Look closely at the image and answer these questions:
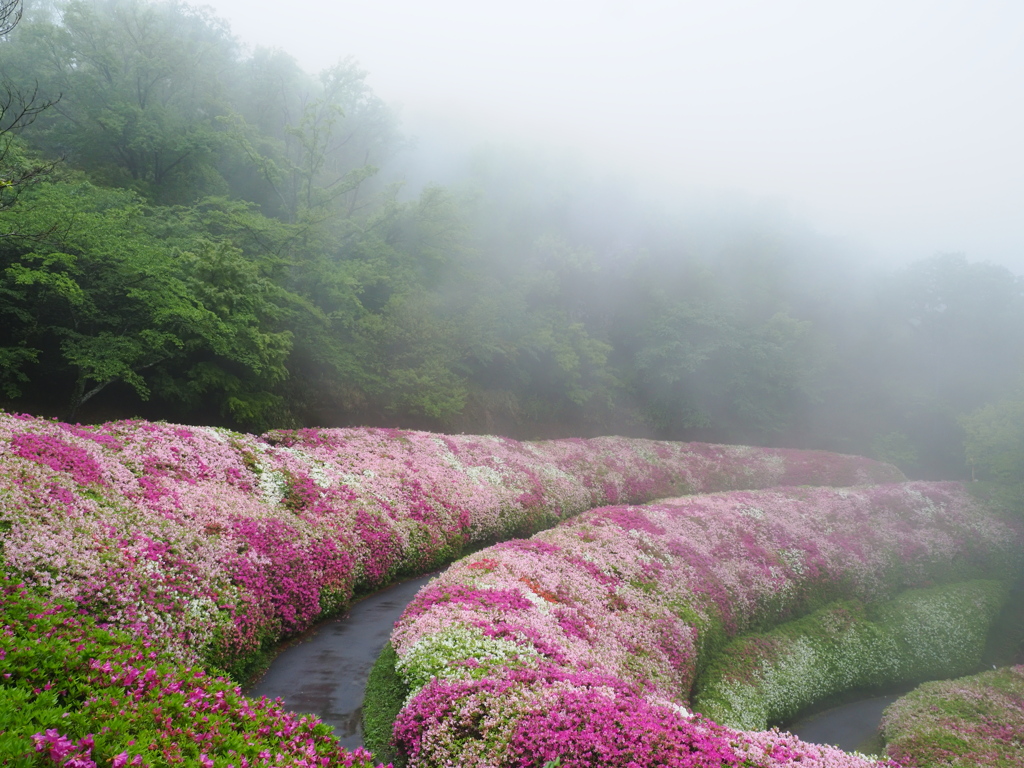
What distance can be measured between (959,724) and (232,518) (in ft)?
57.3

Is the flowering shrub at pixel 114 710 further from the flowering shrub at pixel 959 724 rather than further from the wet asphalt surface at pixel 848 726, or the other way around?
the flowering shrub at pixel 959 724

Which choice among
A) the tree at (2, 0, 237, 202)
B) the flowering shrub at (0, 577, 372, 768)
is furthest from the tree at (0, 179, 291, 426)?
the flowering shrub at (0, 577, 372, 768)

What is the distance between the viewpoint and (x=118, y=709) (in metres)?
4.62

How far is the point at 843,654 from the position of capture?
1486 centimetres

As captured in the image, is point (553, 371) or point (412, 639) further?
point (553, 371)

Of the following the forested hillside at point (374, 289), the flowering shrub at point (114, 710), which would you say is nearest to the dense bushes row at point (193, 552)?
the flowering shrub at point (114, 710)

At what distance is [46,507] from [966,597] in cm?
2896

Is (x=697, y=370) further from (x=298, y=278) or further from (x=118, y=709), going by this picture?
(x=118, y=709)

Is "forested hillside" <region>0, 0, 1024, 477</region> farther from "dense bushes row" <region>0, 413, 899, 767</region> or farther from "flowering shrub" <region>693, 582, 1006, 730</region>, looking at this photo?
"flowering shrub" <region>693, 582, 1006, 730</region>

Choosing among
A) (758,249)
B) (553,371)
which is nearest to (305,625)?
(553,371)

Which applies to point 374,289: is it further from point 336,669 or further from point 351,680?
point 351,680

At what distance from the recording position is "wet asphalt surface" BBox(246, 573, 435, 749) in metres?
8.22

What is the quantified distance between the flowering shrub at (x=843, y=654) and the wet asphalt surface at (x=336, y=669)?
734 cm

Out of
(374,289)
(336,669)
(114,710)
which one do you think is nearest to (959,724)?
(336,669)
